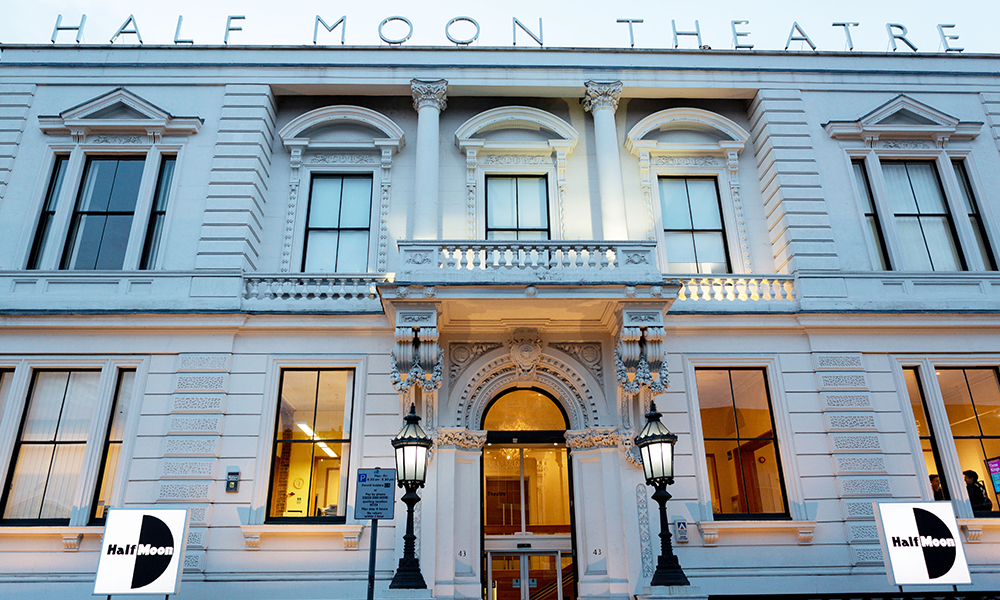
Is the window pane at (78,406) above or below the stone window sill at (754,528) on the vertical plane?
above

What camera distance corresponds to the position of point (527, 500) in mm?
12672

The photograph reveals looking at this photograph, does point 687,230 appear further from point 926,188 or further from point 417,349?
point 417,349

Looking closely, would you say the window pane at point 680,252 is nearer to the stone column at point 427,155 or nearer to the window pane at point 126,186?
the stone column at point 427,155

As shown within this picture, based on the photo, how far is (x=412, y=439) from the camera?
9102mm

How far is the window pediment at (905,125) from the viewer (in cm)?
1477

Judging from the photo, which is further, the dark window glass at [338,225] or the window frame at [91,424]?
the dark window glass at [338,225]

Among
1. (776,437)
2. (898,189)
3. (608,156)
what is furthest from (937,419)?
(608,156)

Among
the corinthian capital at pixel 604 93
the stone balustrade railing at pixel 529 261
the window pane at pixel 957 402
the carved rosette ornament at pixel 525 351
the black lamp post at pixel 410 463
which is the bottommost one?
the black lamp post at pixel 410 463

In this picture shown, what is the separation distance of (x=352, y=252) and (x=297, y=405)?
3540 millimetres

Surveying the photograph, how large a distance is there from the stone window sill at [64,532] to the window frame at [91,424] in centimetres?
2

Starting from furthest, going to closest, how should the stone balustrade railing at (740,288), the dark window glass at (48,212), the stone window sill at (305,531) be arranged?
the dark window glass at (48,212), the stone balustrade railing at (740,288), the stone window sill at (305,531)

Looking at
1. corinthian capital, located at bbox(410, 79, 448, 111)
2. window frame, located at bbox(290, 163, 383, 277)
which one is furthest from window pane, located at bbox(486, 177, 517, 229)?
window frame, located at bbox(290, 163, 383, 277)

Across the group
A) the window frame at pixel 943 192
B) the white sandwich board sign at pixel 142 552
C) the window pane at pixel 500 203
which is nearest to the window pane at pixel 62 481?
the white sandwich board sign at pixel 142 552

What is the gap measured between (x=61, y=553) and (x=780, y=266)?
46.9ft
